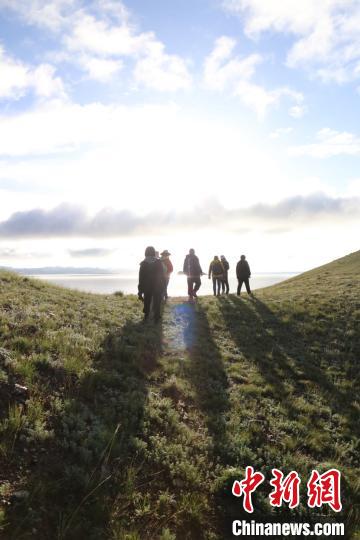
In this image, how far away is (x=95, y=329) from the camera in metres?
12.7

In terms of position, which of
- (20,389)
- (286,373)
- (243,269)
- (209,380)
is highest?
(243,269)

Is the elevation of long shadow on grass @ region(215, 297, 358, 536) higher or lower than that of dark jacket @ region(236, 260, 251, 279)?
lower

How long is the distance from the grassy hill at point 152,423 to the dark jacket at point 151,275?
179 cm

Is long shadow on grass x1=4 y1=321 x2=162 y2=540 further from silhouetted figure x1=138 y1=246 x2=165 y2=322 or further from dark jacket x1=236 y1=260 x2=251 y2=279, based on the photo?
dark jacket x1=236 y1=260 x2=251 y2=279

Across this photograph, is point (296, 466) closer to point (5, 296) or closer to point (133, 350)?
point (133, 350)

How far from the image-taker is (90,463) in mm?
5793

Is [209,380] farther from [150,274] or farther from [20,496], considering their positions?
[20,496]

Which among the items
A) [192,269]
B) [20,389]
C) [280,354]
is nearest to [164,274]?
[192,269]

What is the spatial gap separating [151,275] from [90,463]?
9446mm

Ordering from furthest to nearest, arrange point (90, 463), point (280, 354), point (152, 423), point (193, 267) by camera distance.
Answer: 1. point (193, 267)
2. point (280, 354)
3. point (152, 423)
4. point (90, 463)

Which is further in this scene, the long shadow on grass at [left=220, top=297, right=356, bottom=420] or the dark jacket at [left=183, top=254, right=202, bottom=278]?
the dark jacket at [left=183, top=254, right=202, bottom=278]

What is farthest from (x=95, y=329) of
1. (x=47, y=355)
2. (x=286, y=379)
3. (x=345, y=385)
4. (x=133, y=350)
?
(x=345, y=385)

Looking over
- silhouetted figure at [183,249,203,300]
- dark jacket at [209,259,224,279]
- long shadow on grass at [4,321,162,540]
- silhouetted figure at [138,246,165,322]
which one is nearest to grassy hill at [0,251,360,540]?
long shadow on grass at [4,321,162,540]

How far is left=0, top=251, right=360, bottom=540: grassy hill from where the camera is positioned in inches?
205
